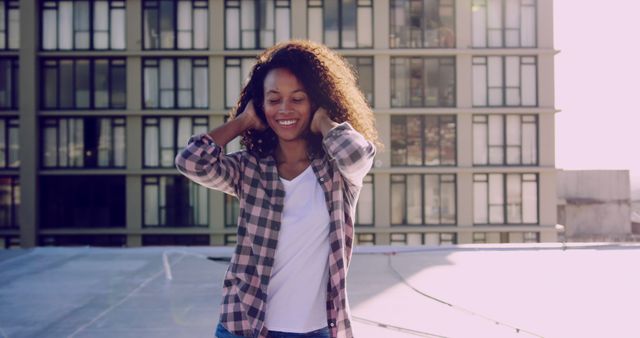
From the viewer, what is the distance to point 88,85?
2481cm

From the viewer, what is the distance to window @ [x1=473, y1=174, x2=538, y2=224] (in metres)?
25.4

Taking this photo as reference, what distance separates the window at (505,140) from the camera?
25094 mm

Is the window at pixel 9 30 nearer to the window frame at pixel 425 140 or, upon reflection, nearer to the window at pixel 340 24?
the window at pixel 340 24

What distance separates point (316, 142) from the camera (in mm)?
2357

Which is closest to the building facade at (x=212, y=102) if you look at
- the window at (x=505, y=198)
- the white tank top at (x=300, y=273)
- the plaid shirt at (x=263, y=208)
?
the window at (x=505, y=198)

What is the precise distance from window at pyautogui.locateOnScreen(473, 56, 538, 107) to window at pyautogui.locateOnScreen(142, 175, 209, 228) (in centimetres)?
985

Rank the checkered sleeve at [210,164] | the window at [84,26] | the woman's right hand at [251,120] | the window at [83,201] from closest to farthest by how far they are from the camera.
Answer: the checkered sleeve at [210,164] → the woman's right hand at [251,120] → the window at [84,26] → the window at [83,201]

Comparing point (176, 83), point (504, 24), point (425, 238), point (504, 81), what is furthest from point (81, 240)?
point (504, 24)

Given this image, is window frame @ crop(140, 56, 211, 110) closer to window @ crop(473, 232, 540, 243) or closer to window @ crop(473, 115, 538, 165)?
window @ crop(473, 115, 538, 165)

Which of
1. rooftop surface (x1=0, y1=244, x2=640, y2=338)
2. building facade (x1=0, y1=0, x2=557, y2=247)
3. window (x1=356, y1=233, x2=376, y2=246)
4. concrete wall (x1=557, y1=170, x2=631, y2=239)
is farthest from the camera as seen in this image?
concrete wall (x1=557, y1=170, x2=631, y2=239)

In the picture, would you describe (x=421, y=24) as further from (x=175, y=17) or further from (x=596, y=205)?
(x=596, y=205)

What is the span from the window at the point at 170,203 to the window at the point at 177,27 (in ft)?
14.5

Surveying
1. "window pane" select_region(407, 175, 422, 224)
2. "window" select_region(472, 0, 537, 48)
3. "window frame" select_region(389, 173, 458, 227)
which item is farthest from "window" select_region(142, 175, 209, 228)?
"window" select_region(472, 0, 537, 48)

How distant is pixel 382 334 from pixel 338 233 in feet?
10.2
